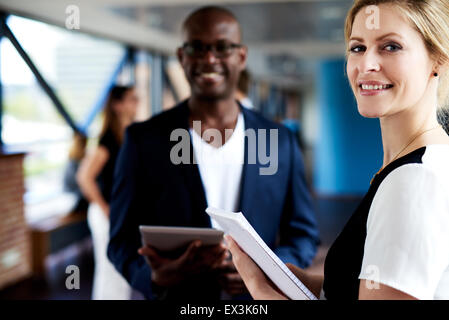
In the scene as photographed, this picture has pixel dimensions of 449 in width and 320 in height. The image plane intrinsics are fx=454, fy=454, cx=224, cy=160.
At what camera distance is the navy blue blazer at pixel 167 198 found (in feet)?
5.20

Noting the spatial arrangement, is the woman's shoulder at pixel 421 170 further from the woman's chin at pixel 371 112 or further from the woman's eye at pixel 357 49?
the woman's eye at pixel 357 49

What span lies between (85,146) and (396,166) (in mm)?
5468

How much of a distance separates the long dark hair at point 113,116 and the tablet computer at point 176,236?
2.13 m

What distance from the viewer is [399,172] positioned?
77 centimetres

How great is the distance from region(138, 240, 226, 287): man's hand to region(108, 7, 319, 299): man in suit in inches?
2.0

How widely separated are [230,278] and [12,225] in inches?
138

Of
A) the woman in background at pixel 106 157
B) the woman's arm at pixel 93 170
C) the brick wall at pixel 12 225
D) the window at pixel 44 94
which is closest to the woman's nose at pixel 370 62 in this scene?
the woman in background at pixel 106 157

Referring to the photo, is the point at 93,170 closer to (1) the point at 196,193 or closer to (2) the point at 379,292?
(1) the point at 196,193

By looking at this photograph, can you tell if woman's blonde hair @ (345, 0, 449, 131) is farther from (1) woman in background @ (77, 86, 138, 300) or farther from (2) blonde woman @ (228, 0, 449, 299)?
(1) woman in background @ (77, 86, 138, 300)

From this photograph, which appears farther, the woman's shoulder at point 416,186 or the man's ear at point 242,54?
the man's ear at point 242,54

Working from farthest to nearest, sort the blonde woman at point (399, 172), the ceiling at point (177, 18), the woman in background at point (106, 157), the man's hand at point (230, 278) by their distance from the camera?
the ceiling at point (177, 18), the woman in background at point (106, 157), the man's hand at point (230, 278), the blonde woman at point (399, 172)

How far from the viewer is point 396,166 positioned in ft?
2.63

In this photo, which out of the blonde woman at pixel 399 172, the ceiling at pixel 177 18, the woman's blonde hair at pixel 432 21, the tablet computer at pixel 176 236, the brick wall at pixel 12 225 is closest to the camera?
the blonde woman at pixel 399 172
